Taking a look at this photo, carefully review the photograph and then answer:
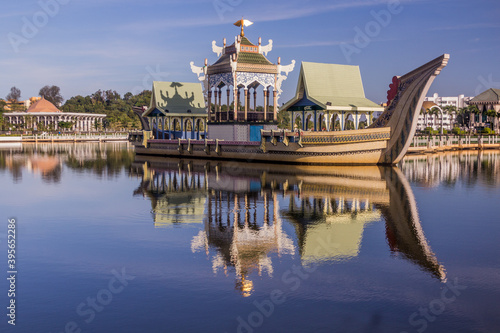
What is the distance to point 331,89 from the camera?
156ft

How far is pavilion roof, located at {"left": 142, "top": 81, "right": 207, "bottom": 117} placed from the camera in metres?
61.9

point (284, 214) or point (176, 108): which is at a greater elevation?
point (176, 108)

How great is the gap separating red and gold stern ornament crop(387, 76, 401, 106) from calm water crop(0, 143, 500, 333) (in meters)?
14.1

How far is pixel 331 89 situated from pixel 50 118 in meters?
130

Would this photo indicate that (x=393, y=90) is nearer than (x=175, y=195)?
→ No

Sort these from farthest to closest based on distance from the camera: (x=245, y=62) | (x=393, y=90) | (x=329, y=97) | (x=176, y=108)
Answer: (x=176, y=108) → (x=245, y=62) → (x=329, y=97) → (x=393, y=90)

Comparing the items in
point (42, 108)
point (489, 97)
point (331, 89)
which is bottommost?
point (331, 89)

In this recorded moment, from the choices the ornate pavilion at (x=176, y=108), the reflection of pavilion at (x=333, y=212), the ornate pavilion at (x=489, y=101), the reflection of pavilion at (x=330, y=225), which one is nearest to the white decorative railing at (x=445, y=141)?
the ornate pavilion at (x=176, y=108)

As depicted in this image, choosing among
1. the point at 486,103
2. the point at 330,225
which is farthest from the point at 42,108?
the point at 330,225

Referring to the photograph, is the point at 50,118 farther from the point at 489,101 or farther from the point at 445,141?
the point at 445,141

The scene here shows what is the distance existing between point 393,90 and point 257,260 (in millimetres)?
30050

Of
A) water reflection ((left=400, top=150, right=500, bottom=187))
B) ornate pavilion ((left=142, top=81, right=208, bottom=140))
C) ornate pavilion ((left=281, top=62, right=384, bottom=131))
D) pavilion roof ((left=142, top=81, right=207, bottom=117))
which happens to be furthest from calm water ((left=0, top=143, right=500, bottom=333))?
pavilion roof ((left=142, top=81, right=207, bottom=117))

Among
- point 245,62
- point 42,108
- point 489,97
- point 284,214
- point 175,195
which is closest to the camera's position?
point 284,214

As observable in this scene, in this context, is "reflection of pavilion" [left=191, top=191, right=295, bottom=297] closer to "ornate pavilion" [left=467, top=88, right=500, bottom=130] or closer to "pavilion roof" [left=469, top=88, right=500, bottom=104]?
"ornate pavilion" [left=467, top=88, right=500, bottom=130]
